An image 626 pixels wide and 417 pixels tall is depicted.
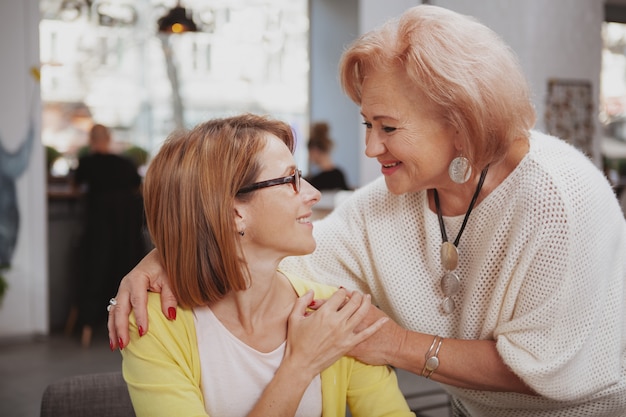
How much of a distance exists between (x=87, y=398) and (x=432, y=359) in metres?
0.76

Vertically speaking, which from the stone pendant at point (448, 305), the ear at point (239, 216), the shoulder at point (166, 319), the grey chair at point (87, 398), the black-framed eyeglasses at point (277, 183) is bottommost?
the grey chair at point (87, 398)

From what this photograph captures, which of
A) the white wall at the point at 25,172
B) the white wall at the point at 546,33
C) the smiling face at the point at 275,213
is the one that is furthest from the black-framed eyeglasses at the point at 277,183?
the white wall at the point at 25,172

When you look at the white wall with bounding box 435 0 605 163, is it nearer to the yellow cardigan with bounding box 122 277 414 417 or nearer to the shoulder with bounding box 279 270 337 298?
the shoulder with bounding box 279 270 337 298

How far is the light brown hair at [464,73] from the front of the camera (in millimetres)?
1562

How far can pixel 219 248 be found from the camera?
1.51m

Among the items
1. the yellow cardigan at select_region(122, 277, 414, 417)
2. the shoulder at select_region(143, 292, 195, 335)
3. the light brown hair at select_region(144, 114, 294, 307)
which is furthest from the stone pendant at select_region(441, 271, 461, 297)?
the shoulder at select_region(143, 292, 195, 335)

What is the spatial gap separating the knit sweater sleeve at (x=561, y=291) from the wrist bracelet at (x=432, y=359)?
13 centimetres

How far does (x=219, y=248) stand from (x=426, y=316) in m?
0.58

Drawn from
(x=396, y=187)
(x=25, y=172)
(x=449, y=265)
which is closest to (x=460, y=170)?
(x=396, y=187)

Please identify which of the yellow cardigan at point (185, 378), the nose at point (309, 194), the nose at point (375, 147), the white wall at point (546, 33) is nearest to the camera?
the yellow cardigan at point (185, 378)

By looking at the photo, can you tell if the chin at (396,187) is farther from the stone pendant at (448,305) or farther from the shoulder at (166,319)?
the shoulder at (166,319)

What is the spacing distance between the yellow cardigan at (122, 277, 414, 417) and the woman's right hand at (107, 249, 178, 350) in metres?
0.02

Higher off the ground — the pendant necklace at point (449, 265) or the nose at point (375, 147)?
the nose at point (375, 147)

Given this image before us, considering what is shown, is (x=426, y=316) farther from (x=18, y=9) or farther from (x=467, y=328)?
(x=18, y=9)
